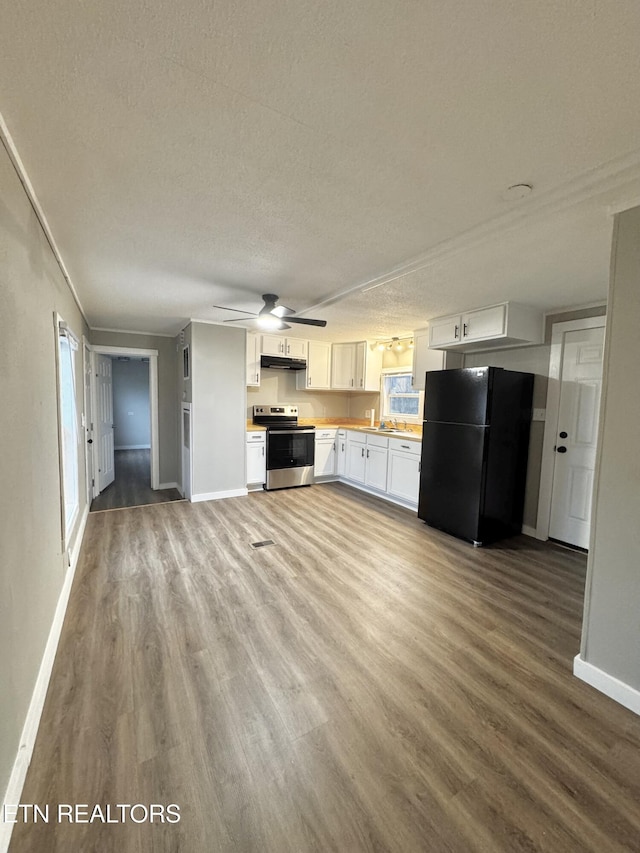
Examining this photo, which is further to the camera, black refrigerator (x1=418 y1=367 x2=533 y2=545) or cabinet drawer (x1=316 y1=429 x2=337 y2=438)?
cabinet drawer (x1=316 y1=429 x2=337 y2=438)

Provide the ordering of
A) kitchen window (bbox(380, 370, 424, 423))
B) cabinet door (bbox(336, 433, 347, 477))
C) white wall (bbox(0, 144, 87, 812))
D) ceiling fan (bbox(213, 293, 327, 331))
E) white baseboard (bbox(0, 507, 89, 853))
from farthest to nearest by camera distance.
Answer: cabinet door (bbox(336, 433, 347, 477)) → kitchen window (bbox(380, 370, 424, 423)) → ceiling fan (bbox(213, 293, 327, 331)) → white wall (bbox(0, 144, 87, 812)) → white baseboard (bbox(0, 507, 89, 853))

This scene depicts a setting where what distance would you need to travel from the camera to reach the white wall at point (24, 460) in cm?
125

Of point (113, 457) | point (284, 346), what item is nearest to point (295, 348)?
point (284, 346)

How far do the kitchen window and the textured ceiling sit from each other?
2.97m

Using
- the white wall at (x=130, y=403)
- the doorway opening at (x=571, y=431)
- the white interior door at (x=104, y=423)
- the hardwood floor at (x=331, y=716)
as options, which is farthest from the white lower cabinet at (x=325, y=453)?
the white wall at (x=130, y=403)

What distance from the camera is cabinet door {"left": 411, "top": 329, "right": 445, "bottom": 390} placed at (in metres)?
4.29

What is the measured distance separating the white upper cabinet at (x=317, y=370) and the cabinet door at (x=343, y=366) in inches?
3.2

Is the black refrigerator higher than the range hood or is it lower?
lower

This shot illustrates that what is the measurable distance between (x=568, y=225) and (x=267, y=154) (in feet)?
5.10

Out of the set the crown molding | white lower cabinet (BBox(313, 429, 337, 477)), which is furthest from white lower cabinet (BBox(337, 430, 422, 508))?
the crown molding

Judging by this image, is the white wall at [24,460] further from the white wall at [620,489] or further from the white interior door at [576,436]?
the white interior door at [576,436]

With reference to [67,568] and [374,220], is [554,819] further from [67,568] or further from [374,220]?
[67,568]

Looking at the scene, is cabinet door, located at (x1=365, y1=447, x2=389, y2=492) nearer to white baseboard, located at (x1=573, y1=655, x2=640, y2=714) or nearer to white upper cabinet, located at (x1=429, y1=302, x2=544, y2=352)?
white upper cabinet, located at (x1=429, y1=302, x2=544, y2=352)

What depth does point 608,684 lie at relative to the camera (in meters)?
1.74
